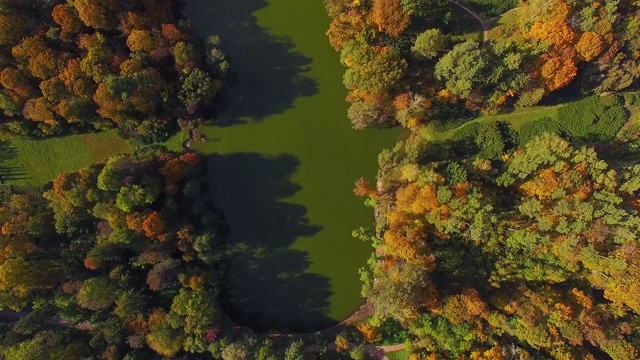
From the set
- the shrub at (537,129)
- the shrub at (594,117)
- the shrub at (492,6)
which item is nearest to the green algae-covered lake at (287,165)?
the shrub at (537,129)

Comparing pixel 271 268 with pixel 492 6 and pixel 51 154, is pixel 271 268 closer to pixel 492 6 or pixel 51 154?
pixel 51 154

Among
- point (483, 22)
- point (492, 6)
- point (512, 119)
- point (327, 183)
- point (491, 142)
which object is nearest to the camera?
point (491, 142)

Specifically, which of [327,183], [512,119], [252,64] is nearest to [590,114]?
[512,119]

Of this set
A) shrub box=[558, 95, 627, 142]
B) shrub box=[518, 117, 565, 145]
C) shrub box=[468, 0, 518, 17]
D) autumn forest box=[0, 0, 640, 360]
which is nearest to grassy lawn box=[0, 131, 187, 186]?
autumn forest box=[0, 0, 640, 360]

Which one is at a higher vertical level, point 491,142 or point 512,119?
point 512,119

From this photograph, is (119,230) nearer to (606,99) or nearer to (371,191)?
(371,191)

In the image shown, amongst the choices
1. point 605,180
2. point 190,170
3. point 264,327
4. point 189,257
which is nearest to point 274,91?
point 190,170

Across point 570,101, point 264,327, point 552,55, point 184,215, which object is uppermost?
point 552,55
